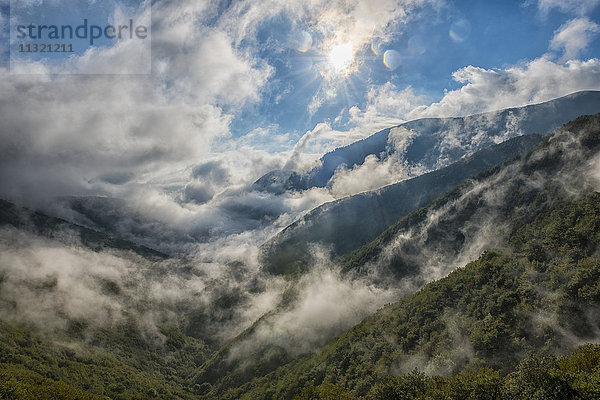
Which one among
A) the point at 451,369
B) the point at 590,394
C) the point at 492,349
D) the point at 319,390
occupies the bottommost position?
the point at 451,369

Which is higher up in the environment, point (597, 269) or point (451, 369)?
point (597, 269)

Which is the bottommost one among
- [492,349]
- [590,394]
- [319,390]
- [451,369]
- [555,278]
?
[451,369]

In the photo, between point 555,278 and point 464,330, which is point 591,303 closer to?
point 555,278

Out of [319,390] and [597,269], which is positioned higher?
[597,269]

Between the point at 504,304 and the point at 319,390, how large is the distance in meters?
148

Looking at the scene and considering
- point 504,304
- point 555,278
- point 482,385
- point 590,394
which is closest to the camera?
point 590,394

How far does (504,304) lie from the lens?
193375 millimetres

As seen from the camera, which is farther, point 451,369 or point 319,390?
point 451,369

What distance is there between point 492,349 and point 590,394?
105 meters

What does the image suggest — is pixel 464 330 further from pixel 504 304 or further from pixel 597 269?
pixel 597 269

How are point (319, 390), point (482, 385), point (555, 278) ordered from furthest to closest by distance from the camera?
1. point (555, 278)
2. point (319, 390)
3. point (482, 385)

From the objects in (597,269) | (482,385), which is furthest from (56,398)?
(597,269)

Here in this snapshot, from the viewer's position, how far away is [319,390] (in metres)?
111

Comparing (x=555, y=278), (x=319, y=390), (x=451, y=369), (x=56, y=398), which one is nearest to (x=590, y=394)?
(x=319, y=390)
